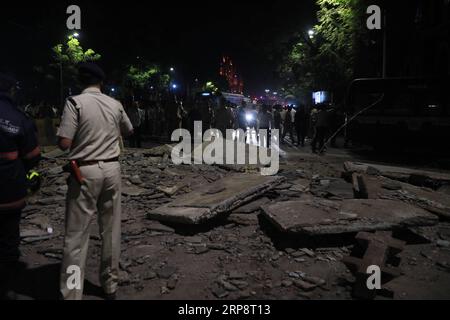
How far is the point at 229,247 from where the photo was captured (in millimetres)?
5129

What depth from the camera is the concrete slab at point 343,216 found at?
4.85 m

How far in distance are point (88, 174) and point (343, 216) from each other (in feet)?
10.7

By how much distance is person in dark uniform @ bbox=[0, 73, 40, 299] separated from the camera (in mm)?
3428

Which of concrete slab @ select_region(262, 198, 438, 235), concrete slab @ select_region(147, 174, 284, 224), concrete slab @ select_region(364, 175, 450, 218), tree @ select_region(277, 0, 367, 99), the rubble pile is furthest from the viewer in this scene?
tree @ select_region(277, 0, 367, 99)

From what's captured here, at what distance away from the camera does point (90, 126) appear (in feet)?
11.4

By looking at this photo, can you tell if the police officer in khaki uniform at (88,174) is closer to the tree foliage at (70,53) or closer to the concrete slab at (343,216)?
the concrete slab at (343,216)

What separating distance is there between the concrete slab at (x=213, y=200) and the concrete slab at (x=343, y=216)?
0.52 m

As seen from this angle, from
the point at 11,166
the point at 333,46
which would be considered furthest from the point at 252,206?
the point at 333,46

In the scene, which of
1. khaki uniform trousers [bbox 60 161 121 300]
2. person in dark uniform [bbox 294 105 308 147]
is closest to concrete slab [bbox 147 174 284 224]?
khaki uniform trousers [bbox 60 161 121 300]

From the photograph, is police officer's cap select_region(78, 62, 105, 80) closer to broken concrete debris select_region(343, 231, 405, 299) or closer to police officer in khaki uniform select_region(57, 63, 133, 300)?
police officer in khaki uniform select_region(57, 63, 133, 300)

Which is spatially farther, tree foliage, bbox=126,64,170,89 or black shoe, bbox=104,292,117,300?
tree foliage, bbox=126,64,170,89

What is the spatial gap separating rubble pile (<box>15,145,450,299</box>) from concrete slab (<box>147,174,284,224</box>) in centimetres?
2

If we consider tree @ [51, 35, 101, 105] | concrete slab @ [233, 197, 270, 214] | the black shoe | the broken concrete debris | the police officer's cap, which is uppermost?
tree @ [51, 35, 101, 105]
